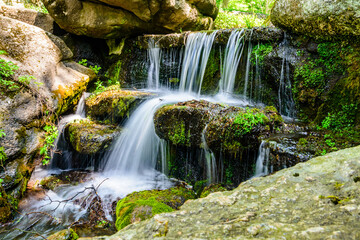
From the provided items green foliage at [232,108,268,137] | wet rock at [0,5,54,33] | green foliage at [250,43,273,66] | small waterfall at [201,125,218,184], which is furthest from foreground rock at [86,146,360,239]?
wet rock at [0,5,54,33]

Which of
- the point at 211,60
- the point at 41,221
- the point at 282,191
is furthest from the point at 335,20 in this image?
the point at 41,221

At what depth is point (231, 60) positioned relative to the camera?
697 centimetres

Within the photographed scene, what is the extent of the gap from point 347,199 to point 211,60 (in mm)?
6700

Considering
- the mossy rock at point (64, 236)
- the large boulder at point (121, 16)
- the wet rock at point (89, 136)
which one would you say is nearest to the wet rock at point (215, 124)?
the wet rock at point (89, 136)

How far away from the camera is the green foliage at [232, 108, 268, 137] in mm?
4184

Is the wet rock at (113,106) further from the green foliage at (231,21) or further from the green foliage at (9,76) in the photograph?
the green foliage at (231,21)

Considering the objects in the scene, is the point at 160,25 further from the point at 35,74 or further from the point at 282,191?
the point at 282,191

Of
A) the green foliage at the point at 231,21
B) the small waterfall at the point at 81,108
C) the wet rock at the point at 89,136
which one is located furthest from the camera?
the green foliage at the point at 231,21

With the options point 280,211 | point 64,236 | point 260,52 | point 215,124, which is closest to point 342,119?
point 215,124

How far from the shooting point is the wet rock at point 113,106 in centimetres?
654

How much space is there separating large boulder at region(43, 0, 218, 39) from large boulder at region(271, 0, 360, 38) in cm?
394

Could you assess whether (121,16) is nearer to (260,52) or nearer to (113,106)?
(113,106)

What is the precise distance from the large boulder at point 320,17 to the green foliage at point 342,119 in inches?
60.7

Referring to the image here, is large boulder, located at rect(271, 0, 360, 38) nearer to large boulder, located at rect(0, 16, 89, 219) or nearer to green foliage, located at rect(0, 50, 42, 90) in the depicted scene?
large boulder, located at rect(0, 16, 89, 219)
